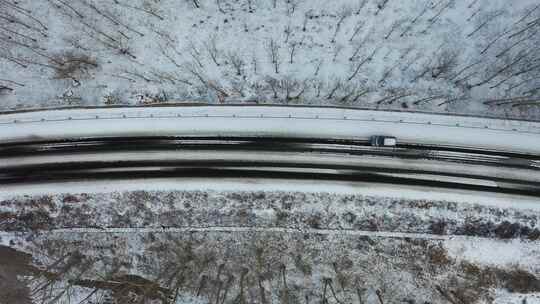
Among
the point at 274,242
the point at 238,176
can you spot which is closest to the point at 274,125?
the point at 238,176

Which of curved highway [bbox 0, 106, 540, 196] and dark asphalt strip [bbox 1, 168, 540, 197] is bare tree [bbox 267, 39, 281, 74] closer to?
curved highway [bbox 0, 106, 540, 196]

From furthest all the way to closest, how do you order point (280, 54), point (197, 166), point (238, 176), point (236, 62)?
point (280, 54), point (236, 62), point (197, 166), point (238, 176)

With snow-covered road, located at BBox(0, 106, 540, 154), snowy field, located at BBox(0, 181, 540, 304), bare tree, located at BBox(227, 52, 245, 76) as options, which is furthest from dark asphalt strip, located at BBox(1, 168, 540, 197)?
bare tree, located at BBox(227, 52, 245, 76)

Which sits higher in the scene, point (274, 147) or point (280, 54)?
point (280, 54)

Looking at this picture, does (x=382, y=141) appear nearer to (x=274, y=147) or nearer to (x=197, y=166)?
(x=274, y=147)

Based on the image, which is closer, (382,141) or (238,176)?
(382,141)

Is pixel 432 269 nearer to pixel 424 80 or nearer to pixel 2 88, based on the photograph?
pixel 424 80

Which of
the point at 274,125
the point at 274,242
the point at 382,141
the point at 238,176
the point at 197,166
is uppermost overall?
the point at 274,125
